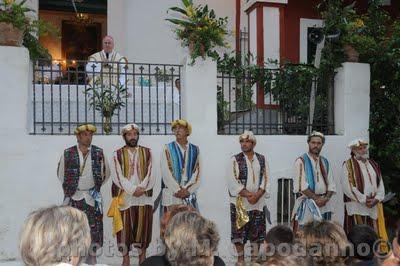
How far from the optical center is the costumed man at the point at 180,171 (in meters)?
6.76

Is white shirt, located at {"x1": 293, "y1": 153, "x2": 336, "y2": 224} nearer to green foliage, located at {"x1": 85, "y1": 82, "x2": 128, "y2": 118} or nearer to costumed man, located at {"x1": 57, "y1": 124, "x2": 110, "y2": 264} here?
costumed man, located at {"x1": 57, "y1": 124, "x2": 110, "y2": 264}

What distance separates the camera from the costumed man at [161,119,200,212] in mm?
6762

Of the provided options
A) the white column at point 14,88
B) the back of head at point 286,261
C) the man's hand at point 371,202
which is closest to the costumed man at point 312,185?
the man's hand at point 371,202

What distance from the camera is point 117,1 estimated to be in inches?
472

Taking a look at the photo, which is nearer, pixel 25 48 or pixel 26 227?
pixel 26 227

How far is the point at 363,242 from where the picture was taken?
12.5ft

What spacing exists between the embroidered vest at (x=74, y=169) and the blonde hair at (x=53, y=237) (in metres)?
3.85

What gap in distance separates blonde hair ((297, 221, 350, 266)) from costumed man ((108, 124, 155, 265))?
11.2ft

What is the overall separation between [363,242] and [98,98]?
4.88m

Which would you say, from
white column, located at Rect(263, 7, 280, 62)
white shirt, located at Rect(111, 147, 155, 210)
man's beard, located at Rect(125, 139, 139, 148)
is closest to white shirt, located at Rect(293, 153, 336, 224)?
white shirt, located at Rect(111, 147, 155, 210)

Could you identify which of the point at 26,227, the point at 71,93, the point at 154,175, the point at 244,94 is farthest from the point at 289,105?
the point at 26,227

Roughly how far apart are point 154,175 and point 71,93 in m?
2.14

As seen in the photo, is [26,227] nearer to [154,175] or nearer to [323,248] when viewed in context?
[323,248]

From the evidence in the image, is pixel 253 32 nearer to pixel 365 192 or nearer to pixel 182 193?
pixel 365 192
